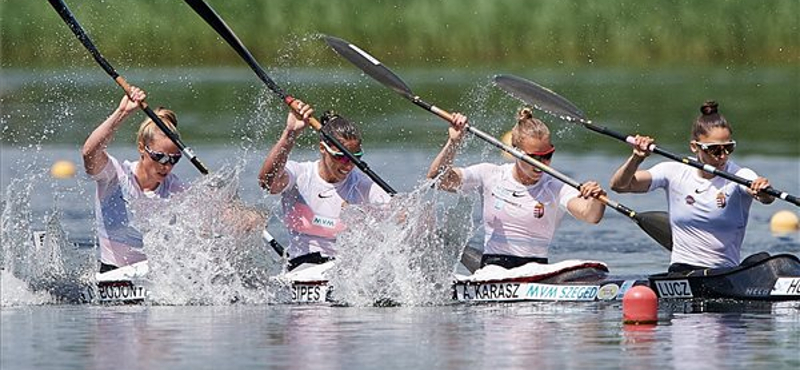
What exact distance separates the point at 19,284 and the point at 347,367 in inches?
179

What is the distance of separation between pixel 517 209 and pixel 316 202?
1519 millimetres

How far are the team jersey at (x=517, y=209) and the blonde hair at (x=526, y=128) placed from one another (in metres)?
0.33

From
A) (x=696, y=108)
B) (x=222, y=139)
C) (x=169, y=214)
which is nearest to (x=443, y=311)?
(x=169, y=214)

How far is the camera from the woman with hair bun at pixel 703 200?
47.1 feet

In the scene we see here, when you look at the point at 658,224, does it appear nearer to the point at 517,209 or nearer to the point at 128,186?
the point at 517,209

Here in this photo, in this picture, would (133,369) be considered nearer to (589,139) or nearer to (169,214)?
(169,214)

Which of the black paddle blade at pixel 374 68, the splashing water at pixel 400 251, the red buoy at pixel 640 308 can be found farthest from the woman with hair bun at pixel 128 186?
the red buoy at pixel 640 308

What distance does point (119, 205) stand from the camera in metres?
14.9

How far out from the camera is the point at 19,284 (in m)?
14.8

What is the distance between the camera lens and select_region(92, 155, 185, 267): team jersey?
14.8 meters

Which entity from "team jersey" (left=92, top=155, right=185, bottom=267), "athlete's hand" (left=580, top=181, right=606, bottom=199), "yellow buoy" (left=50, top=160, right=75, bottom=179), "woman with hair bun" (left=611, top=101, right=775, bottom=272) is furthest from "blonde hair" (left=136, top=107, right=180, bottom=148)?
"yellow buoy" (left=50, top=160, right=75, bottom=179)

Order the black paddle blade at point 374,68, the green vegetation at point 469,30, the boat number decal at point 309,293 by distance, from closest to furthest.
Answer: the boat number decal at point 309,293 < the black paddle blade at point 374,68 < the green vegetation at point 469,30

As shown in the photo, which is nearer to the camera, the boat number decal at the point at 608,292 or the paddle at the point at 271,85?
the boat number decal at the point at 608,292

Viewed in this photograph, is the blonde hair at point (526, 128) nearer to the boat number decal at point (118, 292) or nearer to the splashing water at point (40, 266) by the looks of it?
the boat number decal at point (118, 292)
